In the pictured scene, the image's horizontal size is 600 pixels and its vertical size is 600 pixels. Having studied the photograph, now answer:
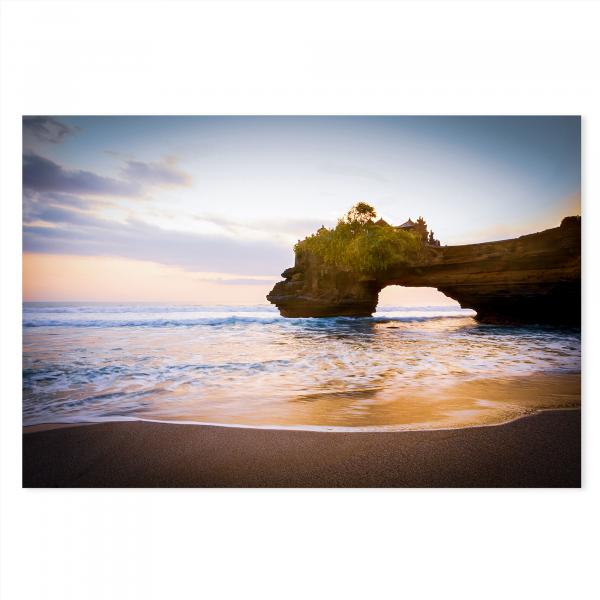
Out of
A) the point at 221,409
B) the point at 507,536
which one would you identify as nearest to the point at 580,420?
the point at 507,536

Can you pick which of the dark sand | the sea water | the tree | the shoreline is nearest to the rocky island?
the tree

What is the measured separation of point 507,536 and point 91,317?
4.34 metres

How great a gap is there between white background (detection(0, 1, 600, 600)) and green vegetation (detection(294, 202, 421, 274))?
1370mm

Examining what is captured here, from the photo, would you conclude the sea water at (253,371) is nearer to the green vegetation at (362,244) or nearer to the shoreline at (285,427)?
the shoreline at (285,427)

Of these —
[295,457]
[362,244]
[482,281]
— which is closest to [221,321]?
[362,244]

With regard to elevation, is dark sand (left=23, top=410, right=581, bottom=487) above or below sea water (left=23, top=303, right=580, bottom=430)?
below

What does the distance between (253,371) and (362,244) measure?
Answer: 241cm

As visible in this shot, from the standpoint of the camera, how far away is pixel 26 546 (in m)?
3.15

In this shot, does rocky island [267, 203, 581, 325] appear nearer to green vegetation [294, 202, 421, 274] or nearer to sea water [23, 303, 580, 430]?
green vegetation [294, 202, 421, 274]

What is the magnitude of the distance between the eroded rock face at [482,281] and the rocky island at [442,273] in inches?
0.5

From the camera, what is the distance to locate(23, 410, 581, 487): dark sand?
3160mm

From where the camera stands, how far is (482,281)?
7.10 meters
